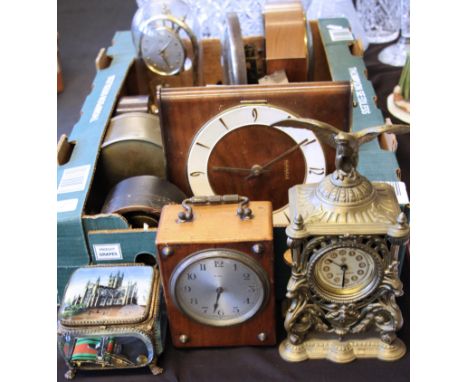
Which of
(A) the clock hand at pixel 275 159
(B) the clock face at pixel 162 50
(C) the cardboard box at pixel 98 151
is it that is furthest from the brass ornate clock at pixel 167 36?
(A) the clock hand at pixel 275 159

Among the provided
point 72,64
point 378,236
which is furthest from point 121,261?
point 72,64

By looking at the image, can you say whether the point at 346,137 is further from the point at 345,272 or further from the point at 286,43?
the point at 286,43

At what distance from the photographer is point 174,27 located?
2.24 meters

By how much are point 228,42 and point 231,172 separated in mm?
484

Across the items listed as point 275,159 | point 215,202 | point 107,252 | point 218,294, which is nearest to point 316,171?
point 275,159

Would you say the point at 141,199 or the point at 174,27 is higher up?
the point at 174,27

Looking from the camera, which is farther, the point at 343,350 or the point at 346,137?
the point at 343,350

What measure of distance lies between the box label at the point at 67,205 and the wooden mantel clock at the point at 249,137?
31 centimetres

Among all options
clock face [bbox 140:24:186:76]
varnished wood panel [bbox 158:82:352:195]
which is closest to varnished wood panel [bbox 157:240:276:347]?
varnished wood panel [bbox 158:82:352:195]

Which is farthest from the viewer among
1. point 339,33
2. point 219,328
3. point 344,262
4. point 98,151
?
point 339,33

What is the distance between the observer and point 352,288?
1.51m

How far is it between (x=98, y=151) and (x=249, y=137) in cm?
50

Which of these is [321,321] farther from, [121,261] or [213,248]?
[121,261]

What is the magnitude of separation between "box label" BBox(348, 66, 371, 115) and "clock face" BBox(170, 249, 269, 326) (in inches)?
34.4
